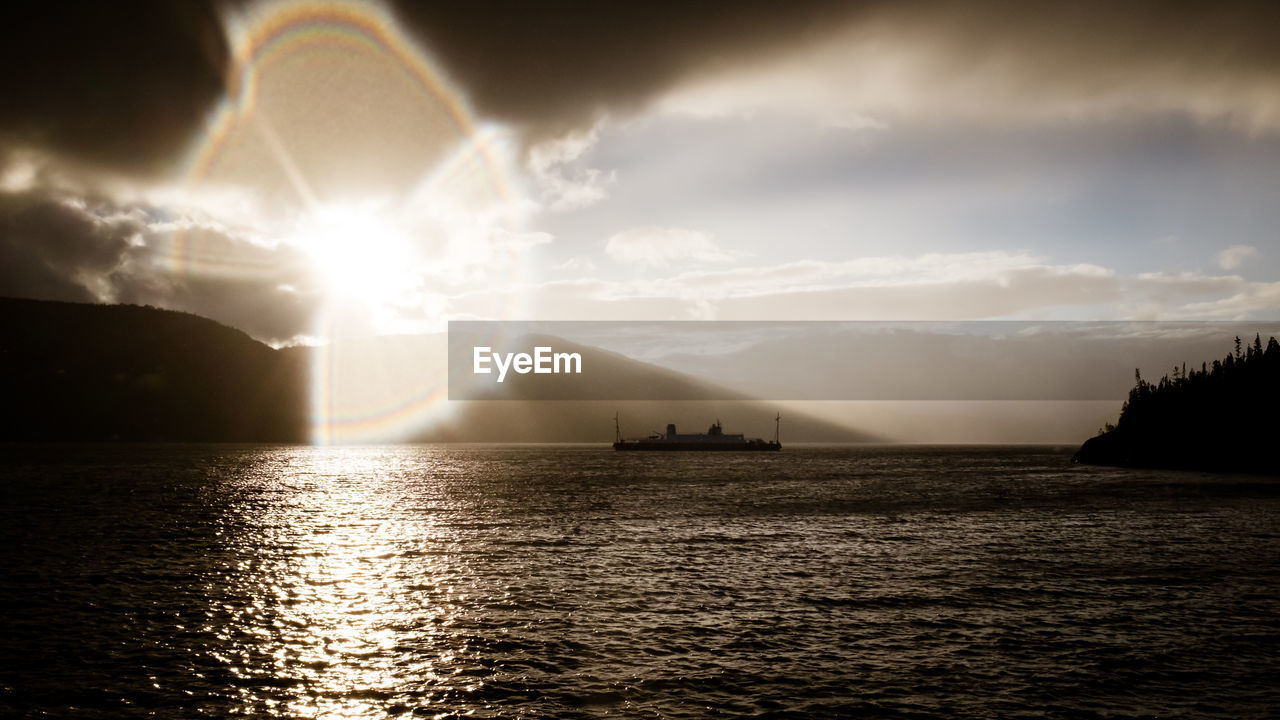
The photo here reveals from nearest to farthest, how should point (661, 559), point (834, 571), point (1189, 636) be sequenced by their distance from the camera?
point (1189, 636) → point (834, 571) → point (661, 559)

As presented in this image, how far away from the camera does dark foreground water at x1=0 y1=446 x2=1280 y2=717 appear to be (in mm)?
24391

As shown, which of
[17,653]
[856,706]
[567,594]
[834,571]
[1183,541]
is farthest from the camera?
[1183,541]

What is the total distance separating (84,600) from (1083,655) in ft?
152

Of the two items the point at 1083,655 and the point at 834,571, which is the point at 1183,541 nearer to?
the point at 834,571

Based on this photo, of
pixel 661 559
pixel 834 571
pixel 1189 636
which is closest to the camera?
pixel 1189 636

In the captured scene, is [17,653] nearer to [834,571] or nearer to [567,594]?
[567,594]

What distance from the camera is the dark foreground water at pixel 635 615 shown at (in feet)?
80.0

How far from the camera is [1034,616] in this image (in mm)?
35656

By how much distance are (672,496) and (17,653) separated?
→ 266 feet

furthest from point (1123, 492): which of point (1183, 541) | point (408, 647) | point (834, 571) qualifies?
point (408, 647)

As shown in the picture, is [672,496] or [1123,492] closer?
[672,496]

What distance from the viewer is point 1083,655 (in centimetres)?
2911

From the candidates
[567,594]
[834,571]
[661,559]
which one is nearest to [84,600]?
[567,594]

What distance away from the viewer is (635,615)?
116ft
